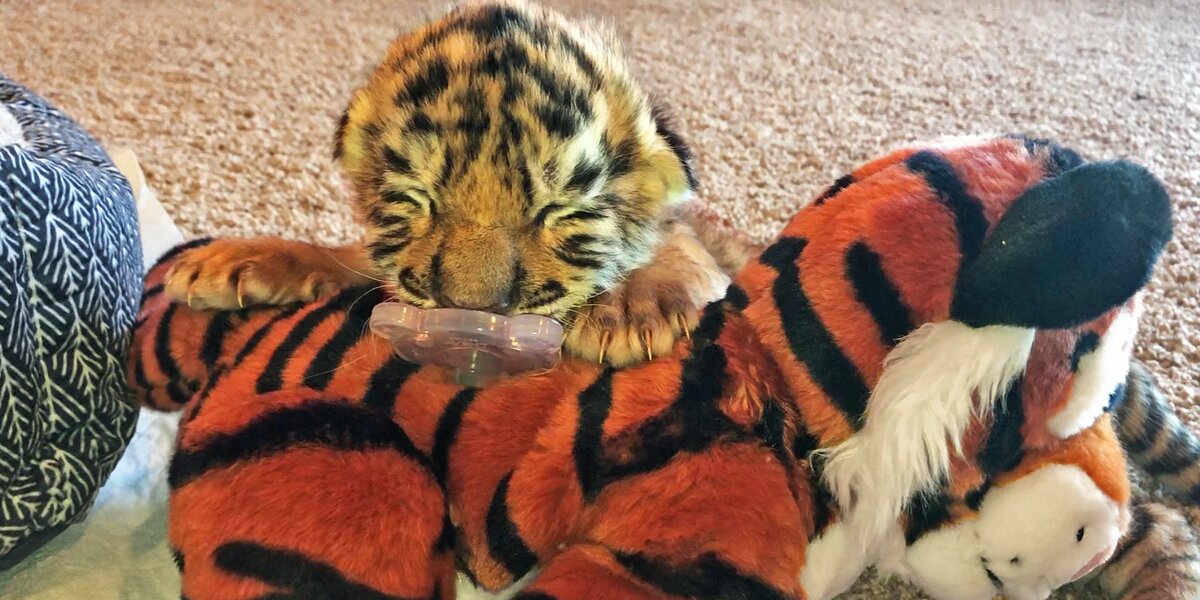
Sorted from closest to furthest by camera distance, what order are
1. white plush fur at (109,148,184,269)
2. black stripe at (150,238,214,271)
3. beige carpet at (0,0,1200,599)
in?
1. black stripe at (150,238,214,271)
2. white plush fur at (109,148,184,269)
3. beige carpet at (0,0,1200,599)

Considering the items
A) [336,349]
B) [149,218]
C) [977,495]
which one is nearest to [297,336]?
[336,349]

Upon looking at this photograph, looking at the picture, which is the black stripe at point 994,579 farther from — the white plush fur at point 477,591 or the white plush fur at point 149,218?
the white plush fur at point 149,218

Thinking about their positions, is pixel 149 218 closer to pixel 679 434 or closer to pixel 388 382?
pixel 388 382

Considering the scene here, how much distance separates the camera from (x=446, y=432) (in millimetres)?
581

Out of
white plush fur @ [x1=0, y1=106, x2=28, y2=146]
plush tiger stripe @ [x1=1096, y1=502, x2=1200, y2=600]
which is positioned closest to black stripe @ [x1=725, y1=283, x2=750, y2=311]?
plush tiger stripe @ [x1=1096, y1=502, x2=1200, y2=600]

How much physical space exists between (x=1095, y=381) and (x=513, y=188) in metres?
0.36

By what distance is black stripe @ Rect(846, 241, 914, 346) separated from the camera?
1.72 feet

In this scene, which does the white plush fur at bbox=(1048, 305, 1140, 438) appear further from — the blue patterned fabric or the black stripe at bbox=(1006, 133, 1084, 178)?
the blue patterned fabric

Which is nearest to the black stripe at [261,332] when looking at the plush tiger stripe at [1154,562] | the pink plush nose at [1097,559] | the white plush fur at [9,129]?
the white plush fur at [9,129]

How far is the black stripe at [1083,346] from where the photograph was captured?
51 centimetres

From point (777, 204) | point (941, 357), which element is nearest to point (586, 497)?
point (941, 357)

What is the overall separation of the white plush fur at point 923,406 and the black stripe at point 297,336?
0.35 m

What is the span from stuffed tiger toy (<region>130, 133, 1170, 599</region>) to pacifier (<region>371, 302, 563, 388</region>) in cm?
2

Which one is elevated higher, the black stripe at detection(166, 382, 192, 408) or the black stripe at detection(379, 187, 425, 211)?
the black stripe at detection(379, 187, 425, 211)
